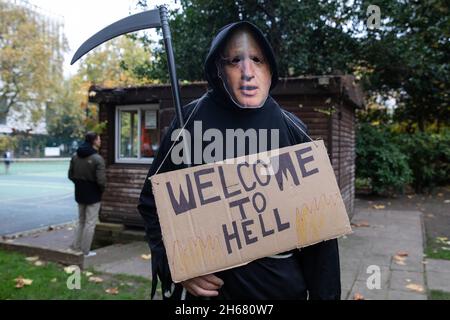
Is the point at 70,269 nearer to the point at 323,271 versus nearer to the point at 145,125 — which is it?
Result: the point at 145,125

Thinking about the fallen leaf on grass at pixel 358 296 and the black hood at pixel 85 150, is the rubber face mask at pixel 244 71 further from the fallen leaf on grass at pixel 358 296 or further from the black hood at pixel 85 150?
the black hood at pixel 85 150

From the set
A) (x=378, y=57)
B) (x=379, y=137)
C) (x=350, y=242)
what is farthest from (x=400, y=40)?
(x=350, y=242)

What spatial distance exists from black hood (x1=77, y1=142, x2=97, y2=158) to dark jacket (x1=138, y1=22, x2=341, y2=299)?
4.92 meters

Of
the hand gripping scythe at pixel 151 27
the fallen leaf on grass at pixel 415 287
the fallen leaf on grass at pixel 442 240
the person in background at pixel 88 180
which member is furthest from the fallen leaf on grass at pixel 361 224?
the hand gripping scythe at pixel 151 27

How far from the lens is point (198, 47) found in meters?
9.67

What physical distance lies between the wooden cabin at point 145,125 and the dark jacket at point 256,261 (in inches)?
209

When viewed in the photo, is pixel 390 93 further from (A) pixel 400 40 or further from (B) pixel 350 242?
(B) pixel 350 242

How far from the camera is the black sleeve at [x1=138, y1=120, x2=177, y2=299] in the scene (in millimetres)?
1933

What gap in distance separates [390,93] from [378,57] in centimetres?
594

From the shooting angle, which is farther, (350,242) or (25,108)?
(25,108)

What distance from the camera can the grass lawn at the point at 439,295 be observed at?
4.56 meters

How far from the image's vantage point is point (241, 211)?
182 cm

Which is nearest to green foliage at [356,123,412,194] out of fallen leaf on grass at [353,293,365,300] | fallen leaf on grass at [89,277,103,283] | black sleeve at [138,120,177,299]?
fallen leaf on grass at [353,293,365,300]

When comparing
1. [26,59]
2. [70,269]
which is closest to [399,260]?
[70,269]
